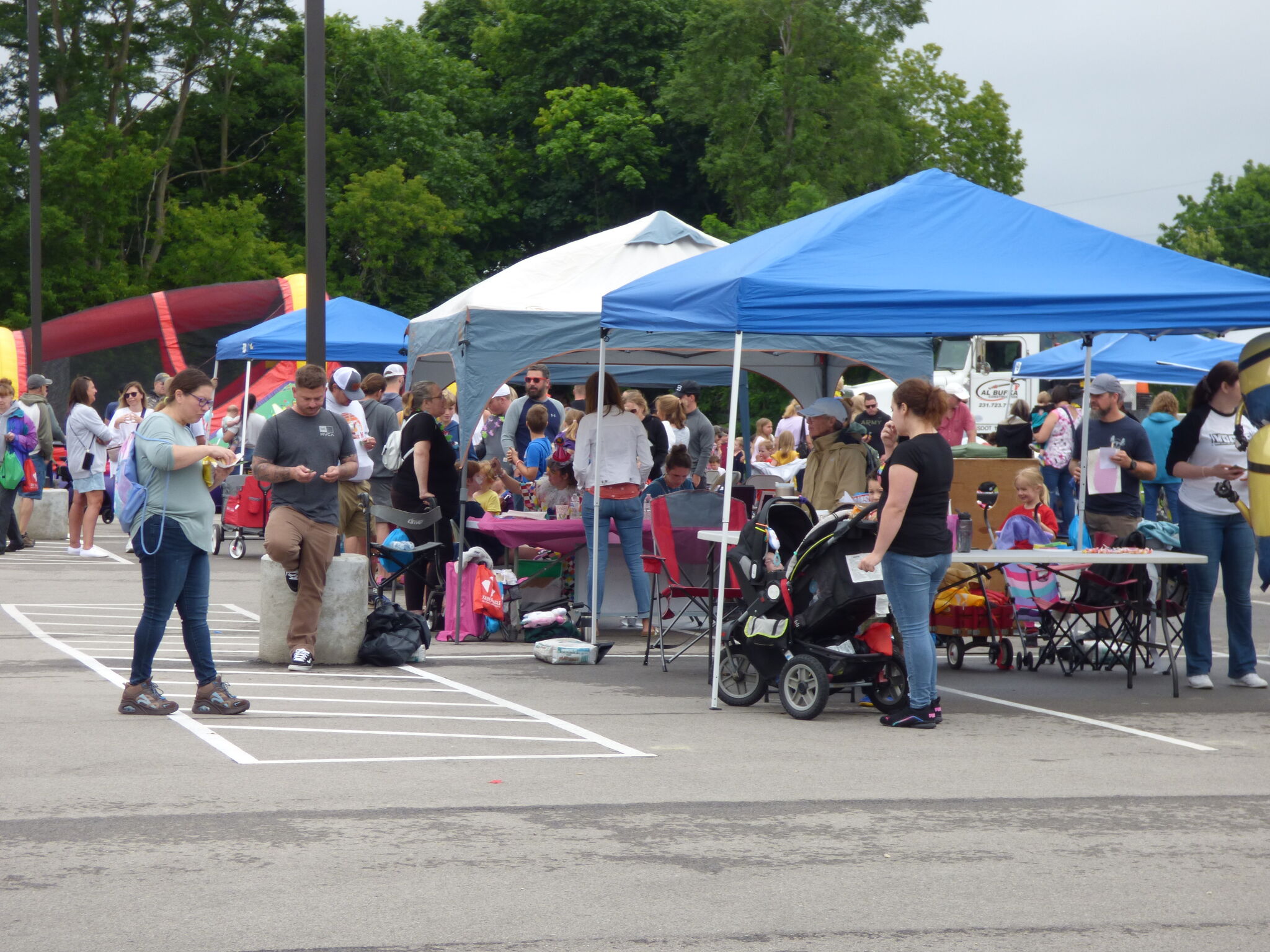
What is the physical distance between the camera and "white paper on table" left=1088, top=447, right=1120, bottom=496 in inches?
467

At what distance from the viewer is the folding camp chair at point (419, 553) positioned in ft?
39.7

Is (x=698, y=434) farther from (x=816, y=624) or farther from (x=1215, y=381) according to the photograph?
(x=816, y=624)

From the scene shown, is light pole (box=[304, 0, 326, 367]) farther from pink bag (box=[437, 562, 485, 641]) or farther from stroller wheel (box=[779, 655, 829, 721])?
stroller wheel (box=[779, 655, 829, 721])

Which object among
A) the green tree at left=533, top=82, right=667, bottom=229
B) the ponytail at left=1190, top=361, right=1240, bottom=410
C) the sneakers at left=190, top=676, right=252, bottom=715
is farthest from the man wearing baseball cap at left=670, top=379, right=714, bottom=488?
the green tree at left=533, top=82, right=667, bottom=229

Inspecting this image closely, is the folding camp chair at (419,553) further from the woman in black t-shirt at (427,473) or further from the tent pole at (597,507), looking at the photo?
the tent pole at (597,507)

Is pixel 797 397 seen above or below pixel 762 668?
above

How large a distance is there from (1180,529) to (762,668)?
3.00 metres

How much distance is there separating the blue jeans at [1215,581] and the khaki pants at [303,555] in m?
5.44

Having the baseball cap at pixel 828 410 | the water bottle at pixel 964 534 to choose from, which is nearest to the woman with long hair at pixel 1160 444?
the water bottle at pixel 964 534

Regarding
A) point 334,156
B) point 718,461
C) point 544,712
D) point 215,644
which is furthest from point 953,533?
point 334,156

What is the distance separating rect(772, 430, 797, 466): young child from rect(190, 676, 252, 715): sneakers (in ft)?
39.0

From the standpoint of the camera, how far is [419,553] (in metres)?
12.3

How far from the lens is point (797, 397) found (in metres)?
17.3

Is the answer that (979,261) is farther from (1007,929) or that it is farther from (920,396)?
(1007,929)
